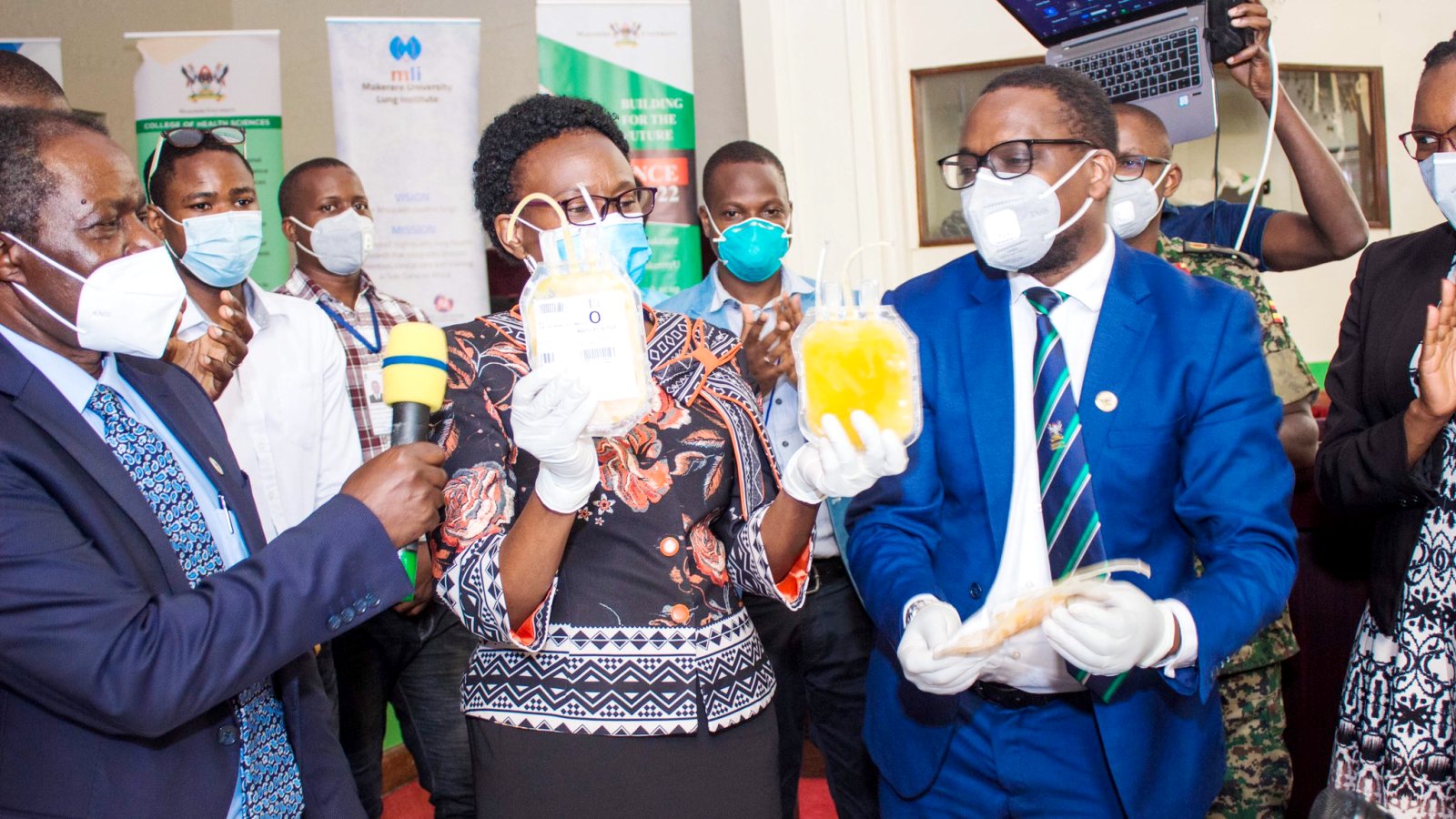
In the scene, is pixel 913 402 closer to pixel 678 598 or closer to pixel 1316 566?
pixel 678 598

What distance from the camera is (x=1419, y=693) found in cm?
207

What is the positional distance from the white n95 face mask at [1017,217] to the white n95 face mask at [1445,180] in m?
0.77

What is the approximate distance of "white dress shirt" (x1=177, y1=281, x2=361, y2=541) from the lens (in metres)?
2.66

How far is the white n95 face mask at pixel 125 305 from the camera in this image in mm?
1524

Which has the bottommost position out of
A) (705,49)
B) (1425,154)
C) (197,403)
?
(197,403)

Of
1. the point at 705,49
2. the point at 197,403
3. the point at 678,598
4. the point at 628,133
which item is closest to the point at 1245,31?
the point at 678,598

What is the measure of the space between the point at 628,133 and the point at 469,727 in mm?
3605

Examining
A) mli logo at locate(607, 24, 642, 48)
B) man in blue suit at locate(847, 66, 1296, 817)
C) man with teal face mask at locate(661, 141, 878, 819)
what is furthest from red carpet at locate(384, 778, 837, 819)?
mli logo at locate(607, 24, 642, 48)

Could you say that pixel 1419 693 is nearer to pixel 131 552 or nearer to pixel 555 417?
pixel 555 417

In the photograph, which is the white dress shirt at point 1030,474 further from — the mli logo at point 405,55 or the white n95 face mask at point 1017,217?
the mli logo at point 405,55

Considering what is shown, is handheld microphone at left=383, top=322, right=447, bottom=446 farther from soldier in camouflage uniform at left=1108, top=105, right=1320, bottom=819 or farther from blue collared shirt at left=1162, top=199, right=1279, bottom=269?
blue collared shirt at left=1162, top=199, right=1279, bottom=269

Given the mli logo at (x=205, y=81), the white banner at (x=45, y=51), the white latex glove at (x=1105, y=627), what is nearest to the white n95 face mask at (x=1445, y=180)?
the white latex glove at (x=1105, y=627)

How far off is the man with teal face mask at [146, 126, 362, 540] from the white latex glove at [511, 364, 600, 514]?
117 cm

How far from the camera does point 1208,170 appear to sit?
643 centimetres
